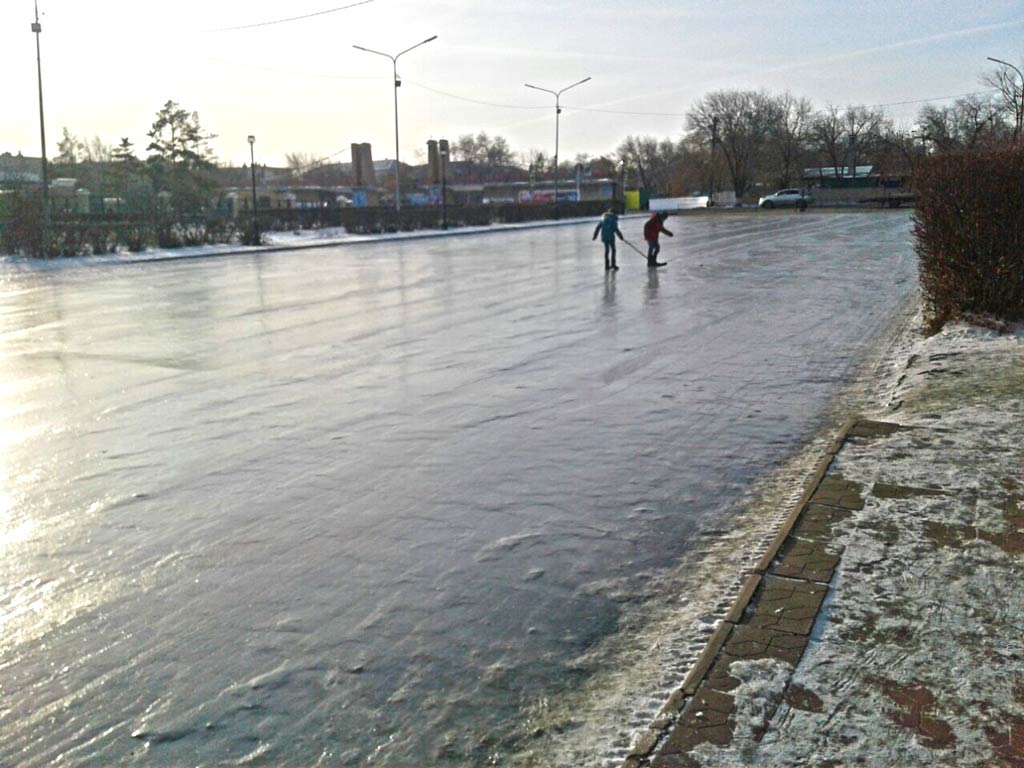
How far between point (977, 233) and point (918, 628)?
9363 mm

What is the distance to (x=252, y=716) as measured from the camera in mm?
3818

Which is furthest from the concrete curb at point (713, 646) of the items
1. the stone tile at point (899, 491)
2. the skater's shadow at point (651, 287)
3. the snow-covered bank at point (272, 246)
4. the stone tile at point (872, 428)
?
the snow-covered bank at point (272, 246)

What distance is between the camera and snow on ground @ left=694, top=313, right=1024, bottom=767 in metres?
3.44

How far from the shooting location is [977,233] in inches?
480

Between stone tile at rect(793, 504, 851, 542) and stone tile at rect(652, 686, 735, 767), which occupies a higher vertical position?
stone tile at rect(793, 504, 851, 542)

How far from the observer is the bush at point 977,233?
1200 centimetres

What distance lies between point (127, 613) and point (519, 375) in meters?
6.37

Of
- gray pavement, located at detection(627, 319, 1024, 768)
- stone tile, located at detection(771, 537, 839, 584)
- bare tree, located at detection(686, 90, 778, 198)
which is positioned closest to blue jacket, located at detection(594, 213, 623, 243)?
gray pavement, located at detection(627, 319, 1024, 768)

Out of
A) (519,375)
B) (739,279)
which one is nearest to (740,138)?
(739,279)

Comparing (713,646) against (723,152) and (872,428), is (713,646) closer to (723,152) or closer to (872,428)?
(872,428)

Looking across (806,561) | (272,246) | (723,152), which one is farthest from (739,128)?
(806,561)

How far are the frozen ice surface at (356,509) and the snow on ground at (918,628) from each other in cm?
76

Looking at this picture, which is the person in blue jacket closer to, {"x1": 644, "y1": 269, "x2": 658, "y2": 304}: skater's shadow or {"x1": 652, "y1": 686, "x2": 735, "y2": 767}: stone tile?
{"x1": 644, "y1": 269, "x2": 658, "y2": 304}: skater's shadow

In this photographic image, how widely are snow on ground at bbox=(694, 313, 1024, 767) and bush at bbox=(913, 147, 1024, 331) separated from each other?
5.58m
